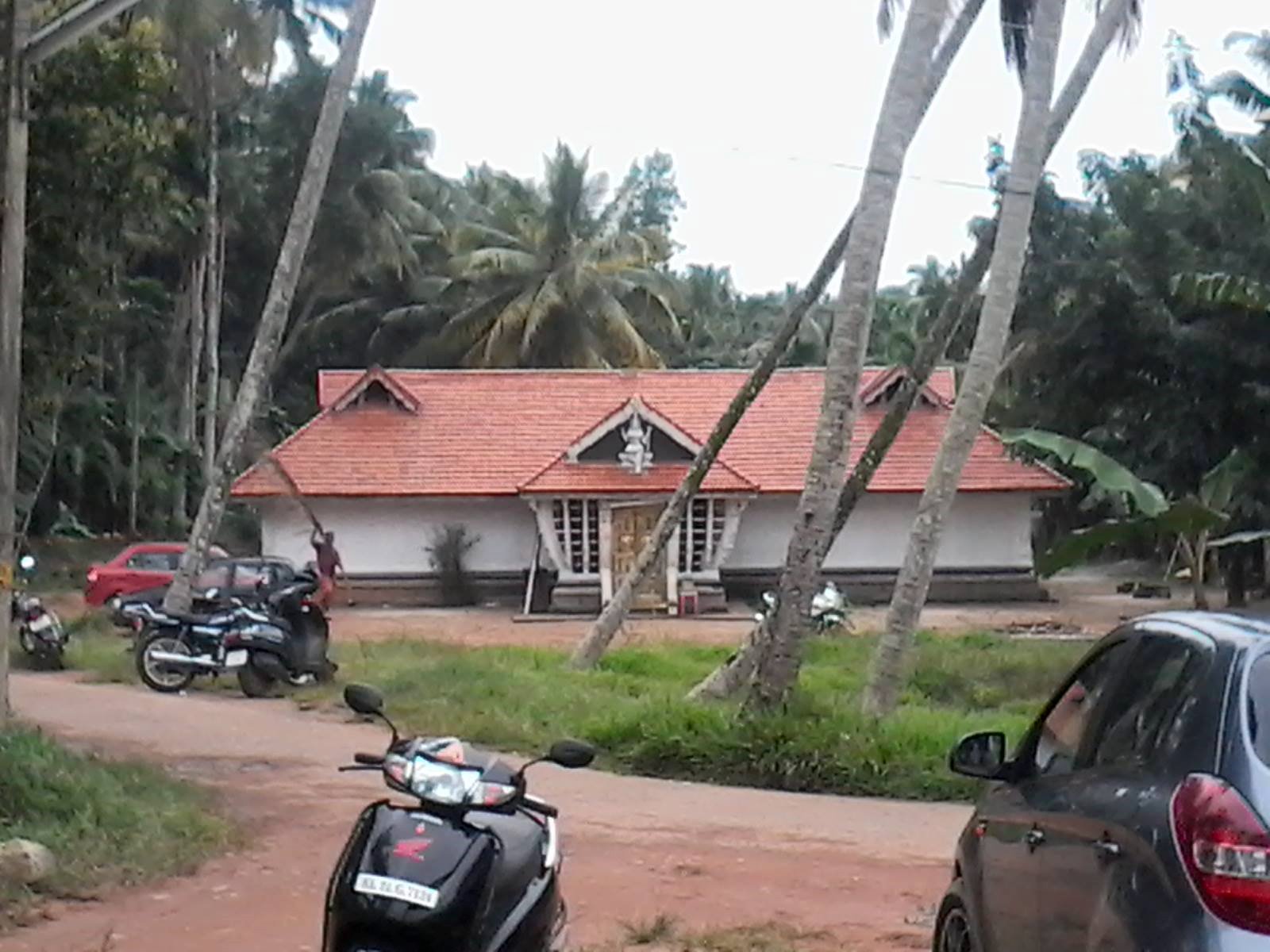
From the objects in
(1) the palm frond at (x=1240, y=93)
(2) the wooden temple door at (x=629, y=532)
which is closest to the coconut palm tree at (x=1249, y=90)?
(1) the palm frond at (x=1240, y=93)

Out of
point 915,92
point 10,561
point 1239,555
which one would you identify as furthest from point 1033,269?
point 10,561

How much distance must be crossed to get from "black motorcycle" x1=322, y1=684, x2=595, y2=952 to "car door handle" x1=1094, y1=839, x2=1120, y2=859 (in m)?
1.91

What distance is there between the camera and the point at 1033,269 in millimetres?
28266

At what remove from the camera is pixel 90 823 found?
921 cm

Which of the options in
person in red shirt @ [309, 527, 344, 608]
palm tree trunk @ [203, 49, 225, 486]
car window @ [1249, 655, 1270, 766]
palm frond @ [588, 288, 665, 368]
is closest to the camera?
car window @ [1249, 655, 1270, 766]

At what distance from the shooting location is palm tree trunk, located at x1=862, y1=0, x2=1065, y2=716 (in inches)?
579

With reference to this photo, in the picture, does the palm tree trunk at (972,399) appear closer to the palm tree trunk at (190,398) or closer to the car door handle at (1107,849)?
the car door handle at (1107,849)

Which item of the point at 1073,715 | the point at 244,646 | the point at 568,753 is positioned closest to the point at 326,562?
the point at 244,646

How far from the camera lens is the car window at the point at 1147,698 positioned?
4340 mm

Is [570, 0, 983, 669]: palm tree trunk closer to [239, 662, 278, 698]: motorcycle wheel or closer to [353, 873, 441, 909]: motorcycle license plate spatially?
[239, 662, 278, 698]: motorcycle wheel

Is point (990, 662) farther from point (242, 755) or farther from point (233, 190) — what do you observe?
point (233, 190)

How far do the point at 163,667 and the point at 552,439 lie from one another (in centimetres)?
1732

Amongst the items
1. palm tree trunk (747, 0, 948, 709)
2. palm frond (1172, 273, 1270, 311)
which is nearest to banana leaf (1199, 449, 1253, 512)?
palm frond (1172, 273, 1270, 311)

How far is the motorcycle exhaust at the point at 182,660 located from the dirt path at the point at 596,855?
2.52 metres
